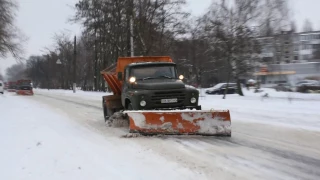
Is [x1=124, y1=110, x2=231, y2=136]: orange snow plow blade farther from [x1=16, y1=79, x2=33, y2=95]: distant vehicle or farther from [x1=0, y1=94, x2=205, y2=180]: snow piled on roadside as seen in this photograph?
[x1=16, y1=79, x2=33, y2=95]: distant vehicle

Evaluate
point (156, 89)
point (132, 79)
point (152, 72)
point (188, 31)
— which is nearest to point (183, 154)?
point (156, 89)

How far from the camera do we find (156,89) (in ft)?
32.0

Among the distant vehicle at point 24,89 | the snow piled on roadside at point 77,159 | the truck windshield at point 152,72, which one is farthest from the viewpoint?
the distant vehicle at point 24,89

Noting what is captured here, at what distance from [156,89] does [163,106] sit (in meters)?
0.52

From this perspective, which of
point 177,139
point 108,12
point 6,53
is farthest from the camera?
point 108,12

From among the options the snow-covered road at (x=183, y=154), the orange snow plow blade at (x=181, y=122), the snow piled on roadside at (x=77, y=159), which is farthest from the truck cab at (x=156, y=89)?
the snow piled on roadside at (x=77, y=159)

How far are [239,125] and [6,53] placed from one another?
27837 millimetres

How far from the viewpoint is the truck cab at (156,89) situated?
9727mm

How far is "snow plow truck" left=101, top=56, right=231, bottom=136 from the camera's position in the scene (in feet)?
29.3

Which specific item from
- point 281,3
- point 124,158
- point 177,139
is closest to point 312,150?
point 177,139

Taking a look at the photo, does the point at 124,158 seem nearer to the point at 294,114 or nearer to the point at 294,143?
the point at 294,143

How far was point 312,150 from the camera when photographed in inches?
290

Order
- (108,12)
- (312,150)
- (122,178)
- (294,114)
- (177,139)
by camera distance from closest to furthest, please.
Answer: (122,178)
(312,150)
(177,139)
(294,114)
(108,12)

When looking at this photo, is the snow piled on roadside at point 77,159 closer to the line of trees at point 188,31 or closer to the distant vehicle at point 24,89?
the line of trees at point 188,31
